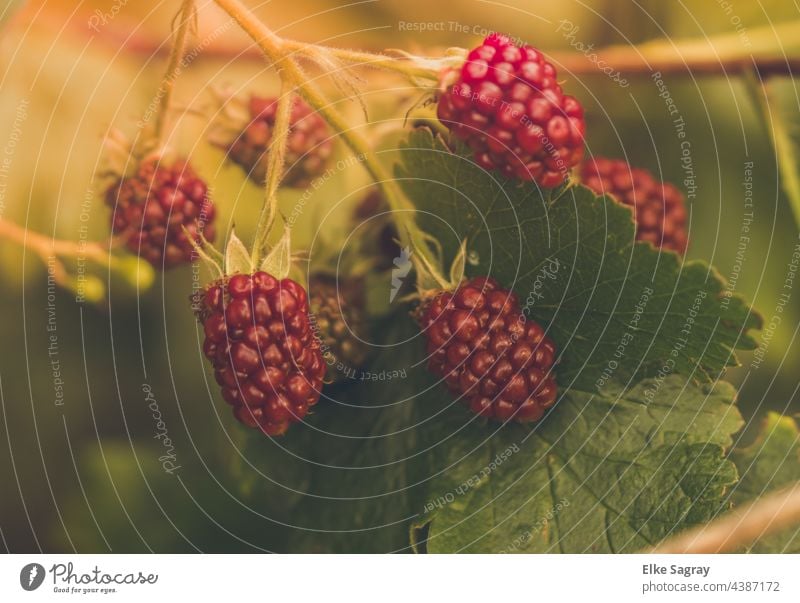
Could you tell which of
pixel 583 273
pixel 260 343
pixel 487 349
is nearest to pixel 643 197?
pixel 583 273

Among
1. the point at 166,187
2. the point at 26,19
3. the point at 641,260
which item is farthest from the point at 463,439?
the point at 26,19

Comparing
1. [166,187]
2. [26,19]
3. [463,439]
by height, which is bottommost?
[463,439]

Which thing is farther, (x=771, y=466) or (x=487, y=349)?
(x=771, y=466)

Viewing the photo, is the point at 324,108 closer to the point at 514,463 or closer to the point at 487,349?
the point at 487,349

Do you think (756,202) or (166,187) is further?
(756,202)

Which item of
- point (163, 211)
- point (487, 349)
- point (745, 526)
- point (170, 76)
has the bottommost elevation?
point (745, 526)

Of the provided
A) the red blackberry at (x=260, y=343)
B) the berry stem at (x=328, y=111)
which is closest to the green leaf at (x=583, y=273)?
the berry stem at (x=328, y=111)

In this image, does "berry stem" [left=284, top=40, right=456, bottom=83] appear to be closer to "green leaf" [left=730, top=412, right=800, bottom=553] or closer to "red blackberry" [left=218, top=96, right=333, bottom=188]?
"red blackberry" [left=218, top=96, right=333, bottom=188]
